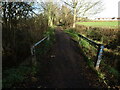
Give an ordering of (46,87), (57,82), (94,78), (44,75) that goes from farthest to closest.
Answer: (44,75)
(94,78)
(57,82)
(46,87)

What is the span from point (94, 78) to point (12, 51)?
11.8 feet

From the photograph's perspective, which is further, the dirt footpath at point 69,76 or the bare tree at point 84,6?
the bare tree at point 84,6

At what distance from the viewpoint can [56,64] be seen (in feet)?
15.5

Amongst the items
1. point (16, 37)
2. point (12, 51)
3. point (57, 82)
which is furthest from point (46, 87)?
point (16, 37)

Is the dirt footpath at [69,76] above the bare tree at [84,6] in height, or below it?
below

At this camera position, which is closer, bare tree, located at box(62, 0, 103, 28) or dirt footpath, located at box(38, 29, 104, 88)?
dirt footpath, located at box(38, 29, 104, 88)

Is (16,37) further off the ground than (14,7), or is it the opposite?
(14,7)

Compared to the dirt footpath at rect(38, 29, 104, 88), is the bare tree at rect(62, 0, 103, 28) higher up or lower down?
higher up

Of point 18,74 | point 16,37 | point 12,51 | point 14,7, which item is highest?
point 14,7

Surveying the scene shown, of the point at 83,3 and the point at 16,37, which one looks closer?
the point at 16,37

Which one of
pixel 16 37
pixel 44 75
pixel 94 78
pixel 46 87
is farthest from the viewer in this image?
pixel 16 37

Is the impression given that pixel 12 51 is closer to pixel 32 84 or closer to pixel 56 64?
pixel 32 84

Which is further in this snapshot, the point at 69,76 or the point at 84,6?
the point at 84,6

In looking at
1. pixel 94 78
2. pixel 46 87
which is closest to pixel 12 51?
pixel 46 87
